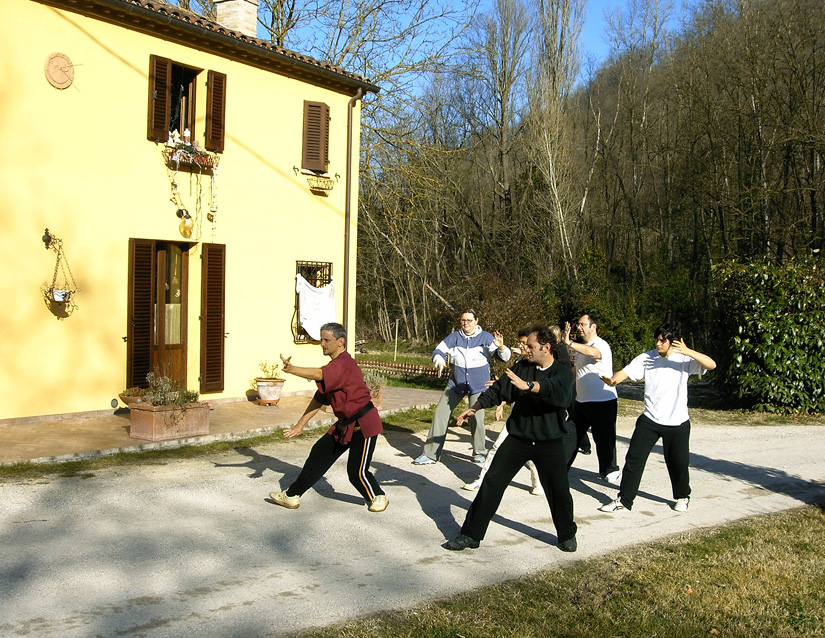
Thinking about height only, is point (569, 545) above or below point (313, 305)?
below

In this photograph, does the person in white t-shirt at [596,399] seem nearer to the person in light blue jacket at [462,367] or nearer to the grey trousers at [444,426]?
the person in light blue jacket at [462,367]

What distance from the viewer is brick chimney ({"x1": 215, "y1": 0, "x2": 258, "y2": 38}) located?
50.0ft

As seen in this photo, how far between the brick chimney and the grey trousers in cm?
913

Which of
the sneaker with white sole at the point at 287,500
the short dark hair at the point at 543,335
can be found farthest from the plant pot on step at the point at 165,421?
the short dark hair at the point at 543,335

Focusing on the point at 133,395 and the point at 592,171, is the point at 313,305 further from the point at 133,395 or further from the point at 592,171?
the point at 592,171

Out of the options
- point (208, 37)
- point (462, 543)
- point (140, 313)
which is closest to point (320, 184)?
point (208, 37)

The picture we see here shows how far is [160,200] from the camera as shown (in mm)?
12781

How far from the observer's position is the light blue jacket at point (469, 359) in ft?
30.8

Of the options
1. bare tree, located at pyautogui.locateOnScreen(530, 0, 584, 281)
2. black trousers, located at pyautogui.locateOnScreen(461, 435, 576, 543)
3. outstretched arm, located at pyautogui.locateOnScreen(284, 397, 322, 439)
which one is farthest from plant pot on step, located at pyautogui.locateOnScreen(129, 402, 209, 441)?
bare tree, located at pyautogui.locateOnScreen(530, 0, 584, 281)

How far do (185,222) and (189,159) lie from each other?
1.01 m

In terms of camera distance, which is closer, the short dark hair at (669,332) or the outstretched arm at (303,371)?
the outstretched arm at (303,371)

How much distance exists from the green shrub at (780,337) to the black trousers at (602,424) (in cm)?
782

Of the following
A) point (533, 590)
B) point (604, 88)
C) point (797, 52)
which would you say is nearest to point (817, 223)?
point (797, 52)

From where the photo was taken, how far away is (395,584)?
18.0ft
